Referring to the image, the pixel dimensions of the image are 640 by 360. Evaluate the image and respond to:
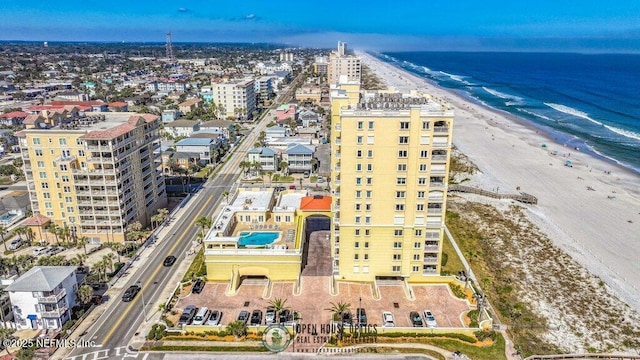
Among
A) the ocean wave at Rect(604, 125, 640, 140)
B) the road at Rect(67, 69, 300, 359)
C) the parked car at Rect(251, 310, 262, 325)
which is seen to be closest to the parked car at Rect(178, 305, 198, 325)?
the road at Rect(67, 69, 300, 359)

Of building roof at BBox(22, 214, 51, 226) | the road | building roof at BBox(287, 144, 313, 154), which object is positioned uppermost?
building roof at BBox(287, 144, 313, 154)

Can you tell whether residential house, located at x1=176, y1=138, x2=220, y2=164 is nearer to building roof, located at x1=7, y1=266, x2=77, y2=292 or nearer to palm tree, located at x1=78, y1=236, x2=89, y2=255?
palm tree, located at x1=78, y1=236, x2=89, y2=255

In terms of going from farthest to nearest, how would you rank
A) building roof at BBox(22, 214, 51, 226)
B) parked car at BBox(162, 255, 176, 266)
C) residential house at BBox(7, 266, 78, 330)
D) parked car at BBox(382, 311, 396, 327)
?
building roof at BBox(22, 214, 51, 226) → parked car at BBox(162, 255, 176, 266) → parked car at BBox(382, 311, 396, 327) → residential house at BBox(7, 266, 78, 330)

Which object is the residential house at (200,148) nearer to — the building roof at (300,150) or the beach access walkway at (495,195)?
the building roof at (300,150)

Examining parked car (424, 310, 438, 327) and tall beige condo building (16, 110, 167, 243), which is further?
tall beige condo building (16, 110, 167, 243)

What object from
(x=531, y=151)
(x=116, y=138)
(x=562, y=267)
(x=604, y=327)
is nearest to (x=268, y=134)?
(x=116, y=138)

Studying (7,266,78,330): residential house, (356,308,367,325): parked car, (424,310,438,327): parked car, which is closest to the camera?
(7,266,78,330): residential house

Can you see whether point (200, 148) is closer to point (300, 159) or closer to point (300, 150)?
point (300, 150)
